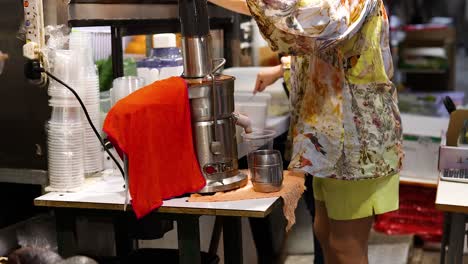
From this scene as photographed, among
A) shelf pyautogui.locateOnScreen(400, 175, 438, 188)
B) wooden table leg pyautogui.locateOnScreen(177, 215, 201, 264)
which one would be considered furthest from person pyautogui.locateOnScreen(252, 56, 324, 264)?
shelf pyautogui.locateOnScreen(400, 175, 438, 188)

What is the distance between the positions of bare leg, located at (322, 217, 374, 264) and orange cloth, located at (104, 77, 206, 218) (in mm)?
462

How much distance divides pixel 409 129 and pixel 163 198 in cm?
241

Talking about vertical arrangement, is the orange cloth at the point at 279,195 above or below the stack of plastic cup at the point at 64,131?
below

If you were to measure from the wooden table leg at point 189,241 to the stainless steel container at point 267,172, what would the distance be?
22 centimetres

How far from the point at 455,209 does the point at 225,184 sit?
73cm

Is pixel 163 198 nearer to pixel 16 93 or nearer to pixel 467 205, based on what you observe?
pixel 16 93

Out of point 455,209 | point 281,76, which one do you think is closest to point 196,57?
point 281,76

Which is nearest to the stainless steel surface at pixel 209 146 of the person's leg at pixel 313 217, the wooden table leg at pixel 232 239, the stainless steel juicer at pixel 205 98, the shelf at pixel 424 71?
the stainless steel juicer at pixel 205 98

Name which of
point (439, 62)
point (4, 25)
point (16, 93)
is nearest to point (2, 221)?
point (16, 93)

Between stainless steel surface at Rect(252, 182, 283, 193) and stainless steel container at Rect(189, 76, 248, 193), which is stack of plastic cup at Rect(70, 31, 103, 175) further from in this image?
stainless steel surface at Rect(252, 182, 283, 193)

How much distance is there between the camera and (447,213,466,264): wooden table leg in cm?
215

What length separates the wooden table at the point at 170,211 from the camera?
1780 millimetres

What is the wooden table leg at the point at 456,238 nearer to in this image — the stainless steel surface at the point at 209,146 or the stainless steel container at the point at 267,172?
the stainless steel container at the point at 267,172

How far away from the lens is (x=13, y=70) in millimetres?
2109
